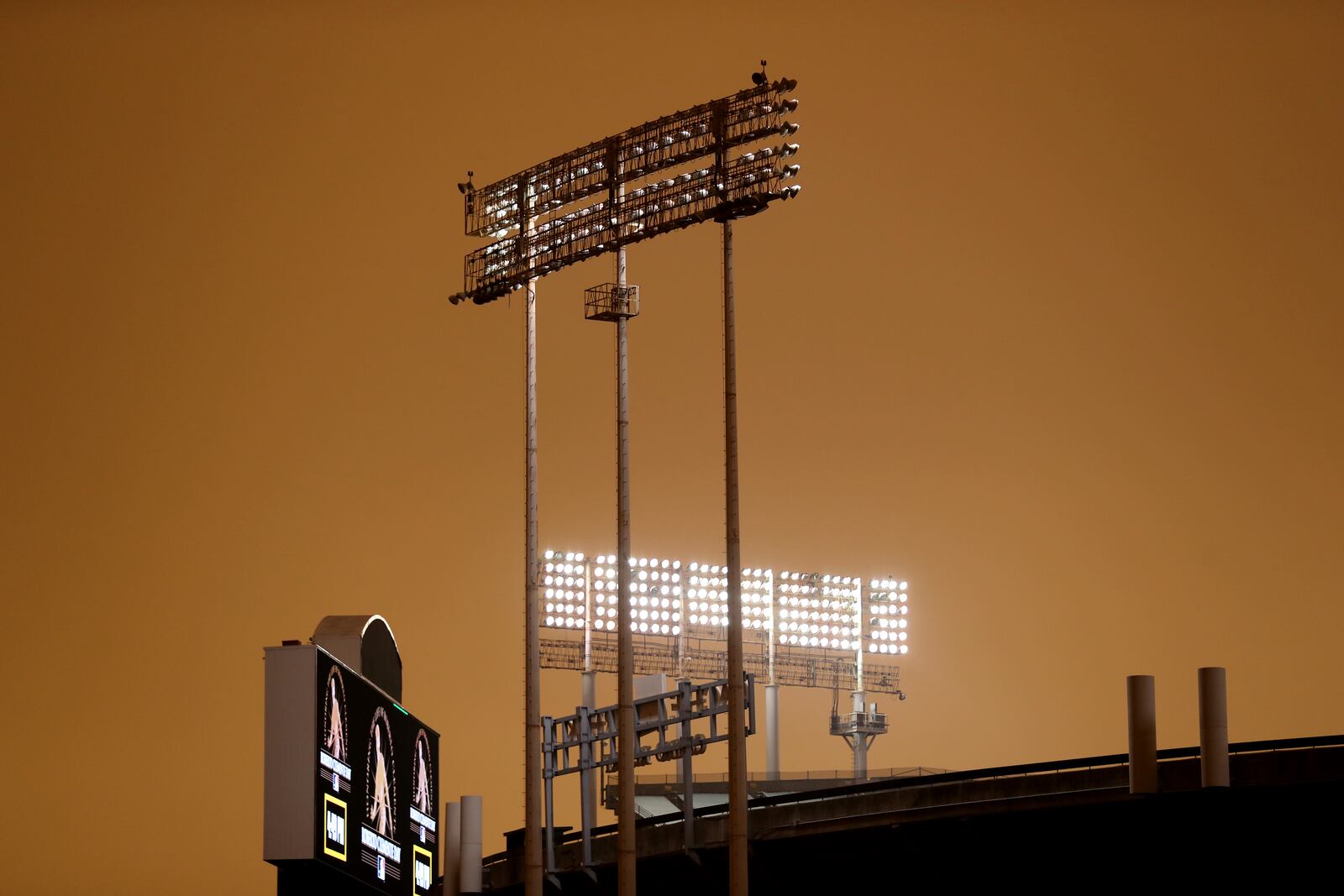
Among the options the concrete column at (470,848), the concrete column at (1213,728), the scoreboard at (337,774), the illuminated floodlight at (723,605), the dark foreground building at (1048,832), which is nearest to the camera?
the concrete column at (1213,728)

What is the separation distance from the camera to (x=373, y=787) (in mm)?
40812

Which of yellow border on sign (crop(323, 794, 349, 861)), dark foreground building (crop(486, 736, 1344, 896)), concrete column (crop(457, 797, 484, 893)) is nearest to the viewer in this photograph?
dark foreground building (crop(486, 736, 1344, 896))

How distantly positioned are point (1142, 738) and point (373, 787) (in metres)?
16.1

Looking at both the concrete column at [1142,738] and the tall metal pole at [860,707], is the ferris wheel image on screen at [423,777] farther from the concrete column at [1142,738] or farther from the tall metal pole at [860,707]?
the tall metal pole at [860,707]

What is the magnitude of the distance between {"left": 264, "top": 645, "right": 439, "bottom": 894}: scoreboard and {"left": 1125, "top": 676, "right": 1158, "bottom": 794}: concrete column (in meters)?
13.3

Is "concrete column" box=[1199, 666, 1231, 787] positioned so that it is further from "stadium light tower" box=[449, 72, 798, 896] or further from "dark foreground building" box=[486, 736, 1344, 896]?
"stadium light tower" box=[449, 72, 798, 896]

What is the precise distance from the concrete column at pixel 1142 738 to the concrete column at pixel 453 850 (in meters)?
19.2

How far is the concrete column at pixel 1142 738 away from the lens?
99.7ft

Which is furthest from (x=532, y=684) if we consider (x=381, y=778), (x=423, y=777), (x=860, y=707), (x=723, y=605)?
(x=860, y=707)

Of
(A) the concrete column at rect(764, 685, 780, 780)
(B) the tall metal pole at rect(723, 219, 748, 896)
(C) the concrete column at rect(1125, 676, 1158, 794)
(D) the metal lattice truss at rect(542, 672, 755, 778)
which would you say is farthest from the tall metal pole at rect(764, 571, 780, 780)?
(C) the concrete column at rect(1125, 676, 1158, 794)

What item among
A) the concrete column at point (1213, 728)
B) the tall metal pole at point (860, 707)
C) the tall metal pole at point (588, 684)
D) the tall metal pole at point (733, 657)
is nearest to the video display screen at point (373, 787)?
the tall metal pole at point (588, 684)

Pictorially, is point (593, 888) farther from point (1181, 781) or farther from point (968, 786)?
point (1181, 781)

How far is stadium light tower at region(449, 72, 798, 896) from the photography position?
40531 mm

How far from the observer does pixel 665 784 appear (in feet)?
199
